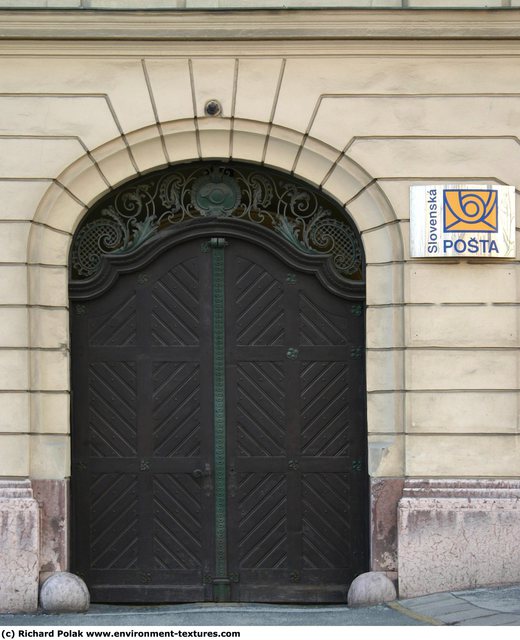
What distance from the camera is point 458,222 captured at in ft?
32.1

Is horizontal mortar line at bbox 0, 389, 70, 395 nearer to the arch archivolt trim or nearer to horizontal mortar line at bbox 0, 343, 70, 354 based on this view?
horizontal mortar line at bbox 0, 343, 70, 354

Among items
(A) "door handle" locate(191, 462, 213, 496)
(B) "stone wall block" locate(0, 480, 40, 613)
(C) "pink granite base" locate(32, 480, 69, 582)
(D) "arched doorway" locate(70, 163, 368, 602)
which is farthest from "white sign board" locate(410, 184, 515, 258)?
(B) "stone wall block" locate(0, 480, 40, 613)

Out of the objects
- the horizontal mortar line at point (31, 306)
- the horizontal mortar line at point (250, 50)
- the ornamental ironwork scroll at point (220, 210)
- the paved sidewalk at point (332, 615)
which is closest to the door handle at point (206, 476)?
the paved sidewalk at point (332, 615)

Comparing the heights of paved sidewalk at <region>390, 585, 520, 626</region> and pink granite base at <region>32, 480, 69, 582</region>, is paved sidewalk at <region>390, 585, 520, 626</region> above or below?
below

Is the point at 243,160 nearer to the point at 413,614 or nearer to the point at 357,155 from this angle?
the point at 357,155

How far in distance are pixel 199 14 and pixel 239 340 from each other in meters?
2.67

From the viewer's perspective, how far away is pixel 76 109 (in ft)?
32.3

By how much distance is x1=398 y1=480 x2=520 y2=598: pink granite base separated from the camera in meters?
9.69

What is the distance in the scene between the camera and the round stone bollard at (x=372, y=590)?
9.66 m

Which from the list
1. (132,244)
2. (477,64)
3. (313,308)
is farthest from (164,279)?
(477,64)

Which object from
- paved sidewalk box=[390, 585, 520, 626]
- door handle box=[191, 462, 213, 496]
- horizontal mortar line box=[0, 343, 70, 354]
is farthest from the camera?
door handle box=[191, 462, 213, 496]

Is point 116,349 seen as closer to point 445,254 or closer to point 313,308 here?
point 313,308

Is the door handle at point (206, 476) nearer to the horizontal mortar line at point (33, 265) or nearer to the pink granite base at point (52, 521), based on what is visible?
the pink granite base at point (52, 521)

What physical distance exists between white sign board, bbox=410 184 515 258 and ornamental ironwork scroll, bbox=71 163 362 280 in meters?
0.68
